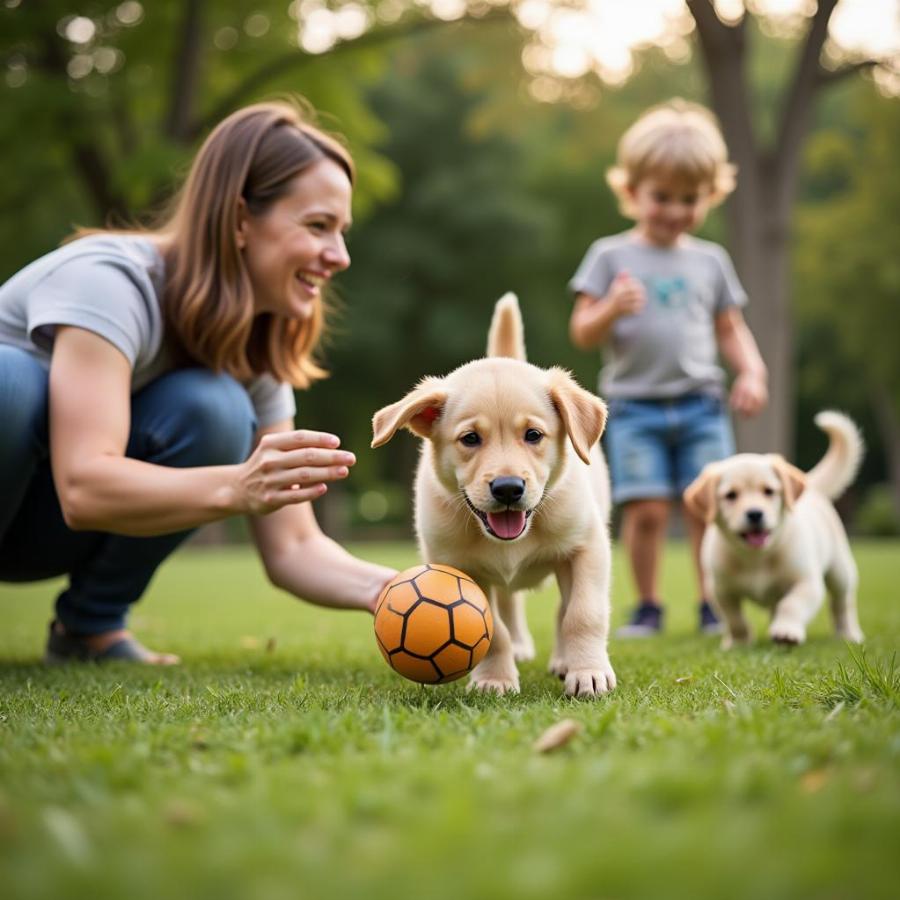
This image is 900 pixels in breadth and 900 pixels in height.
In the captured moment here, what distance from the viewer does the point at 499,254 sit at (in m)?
25.0

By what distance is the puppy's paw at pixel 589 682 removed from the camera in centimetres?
272

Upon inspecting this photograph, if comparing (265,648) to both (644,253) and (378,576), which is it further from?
(644,253)

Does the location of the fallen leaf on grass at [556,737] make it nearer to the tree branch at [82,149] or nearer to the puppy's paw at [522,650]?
the puppy's paw at [522,650]

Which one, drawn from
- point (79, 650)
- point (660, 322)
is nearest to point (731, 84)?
point (660, 322)

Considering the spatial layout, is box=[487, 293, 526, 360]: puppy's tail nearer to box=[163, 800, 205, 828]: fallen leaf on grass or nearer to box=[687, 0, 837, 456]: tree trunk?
box=[163, 800, 205, 828]: fallen leaf on grass

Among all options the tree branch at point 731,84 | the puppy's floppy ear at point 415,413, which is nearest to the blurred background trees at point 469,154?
the tree branch at point 731,84

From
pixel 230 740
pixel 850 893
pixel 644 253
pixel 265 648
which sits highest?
pixel 644 253

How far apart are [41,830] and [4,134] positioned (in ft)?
40.2

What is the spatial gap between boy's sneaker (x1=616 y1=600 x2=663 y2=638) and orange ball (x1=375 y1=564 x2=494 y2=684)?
2.56 metres

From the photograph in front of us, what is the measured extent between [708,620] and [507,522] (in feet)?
9.50

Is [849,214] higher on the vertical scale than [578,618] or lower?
higher

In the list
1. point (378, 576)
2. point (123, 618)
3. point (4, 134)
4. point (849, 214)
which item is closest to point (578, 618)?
point (378, 576)

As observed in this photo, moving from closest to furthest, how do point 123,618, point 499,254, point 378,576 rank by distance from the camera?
point 378,576, point 123,618, point 499,254

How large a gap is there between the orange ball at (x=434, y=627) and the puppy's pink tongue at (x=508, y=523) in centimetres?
17
